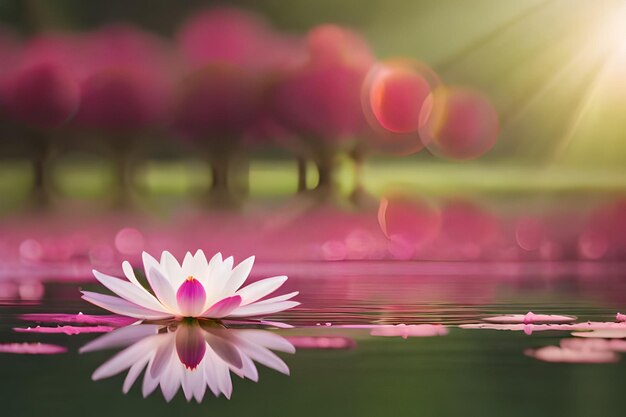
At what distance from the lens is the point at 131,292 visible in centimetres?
120

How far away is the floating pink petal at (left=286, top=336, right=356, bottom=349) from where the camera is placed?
3.62 ft

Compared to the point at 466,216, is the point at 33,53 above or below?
above

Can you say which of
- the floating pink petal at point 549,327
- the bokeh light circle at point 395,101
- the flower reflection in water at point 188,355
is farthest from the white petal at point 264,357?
the bokeh light circle at point 395,101

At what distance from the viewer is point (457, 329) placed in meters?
1.26

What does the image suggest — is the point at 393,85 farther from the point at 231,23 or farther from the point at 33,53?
the point at 33,53

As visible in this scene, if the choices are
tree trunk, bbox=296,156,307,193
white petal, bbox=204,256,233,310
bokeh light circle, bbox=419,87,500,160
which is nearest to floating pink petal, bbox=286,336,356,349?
white petal, bbox=204,256,233,310

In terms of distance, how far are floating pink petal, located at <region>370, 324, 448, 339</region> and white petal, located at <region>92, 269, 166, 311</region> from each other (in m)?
0.29

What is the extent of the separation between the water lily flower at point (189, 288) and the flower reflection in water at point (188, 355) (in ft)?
0.09

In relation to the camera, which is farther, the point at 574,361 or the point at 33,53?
the point at 33,53

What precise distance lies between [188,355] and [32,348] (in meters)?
0.21

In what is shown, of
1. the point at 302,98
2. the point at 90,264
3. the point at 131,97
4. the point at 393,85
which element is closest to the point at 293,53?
the point at 302,98

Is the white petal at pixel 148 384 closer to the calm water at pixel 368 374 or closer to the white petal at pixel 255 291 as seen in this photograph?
the calm water at pixel 368 374

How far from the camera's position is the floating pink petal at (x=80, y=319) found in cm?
132

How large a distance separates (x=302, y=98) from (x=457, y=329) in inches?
70.0
